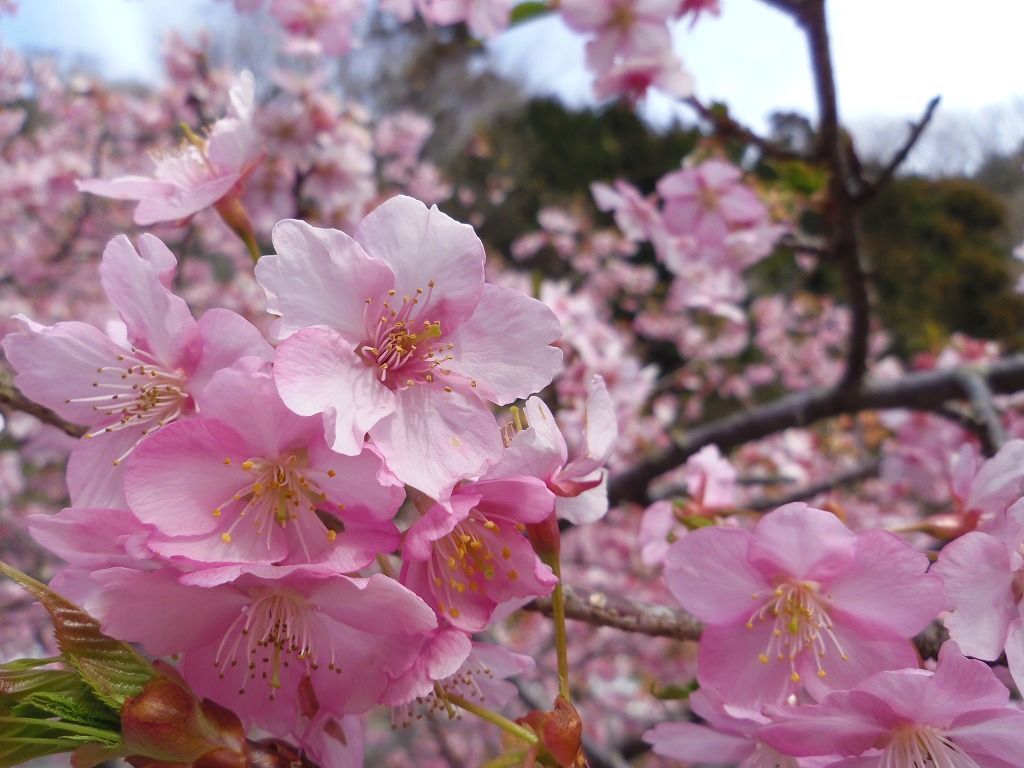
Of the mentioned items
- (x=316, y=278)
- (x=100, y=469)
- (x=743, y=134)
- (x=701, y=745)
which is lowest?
(x=701, y=745)

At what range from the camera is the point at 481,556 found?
0.62 m

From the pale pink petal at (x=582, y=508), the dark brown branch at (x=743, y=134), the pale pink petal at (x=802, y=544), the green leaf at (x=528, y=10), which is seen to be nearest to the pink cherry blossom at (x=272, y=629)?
the pale pink petal at (x=582, y=508)

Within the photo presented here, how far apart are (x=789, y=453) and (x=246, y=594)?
3.94 meters

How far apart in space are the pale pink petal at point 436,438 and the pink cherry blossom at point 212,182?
367mm

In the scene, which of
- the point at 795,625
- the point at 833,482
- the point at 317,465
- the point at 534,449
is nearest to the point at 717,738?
the point at 795,625

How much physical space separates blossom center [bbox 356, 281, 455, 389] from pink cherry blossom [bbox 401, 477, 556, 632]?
0.12 m

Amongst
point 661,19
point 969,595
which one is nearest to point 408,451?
point 969,595

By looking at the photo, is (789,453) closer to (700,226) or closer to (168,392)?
(700,226)

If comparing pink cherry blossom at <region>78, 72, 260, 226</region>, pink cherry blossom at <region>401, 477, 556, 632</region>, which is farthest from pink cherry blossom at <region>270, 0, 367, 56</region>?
pink cherry blossom at <region>401, 477, 556, 632</region>

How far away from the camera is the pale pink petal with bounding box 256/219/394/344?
0.58 metres

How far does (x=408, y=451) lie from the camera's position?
57 centimetres

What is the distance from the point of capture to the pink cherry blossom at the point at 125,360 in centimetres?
61

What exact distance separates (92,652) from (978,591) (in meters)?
0.69

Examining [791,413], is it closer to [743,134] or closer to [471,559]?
[743,134]
